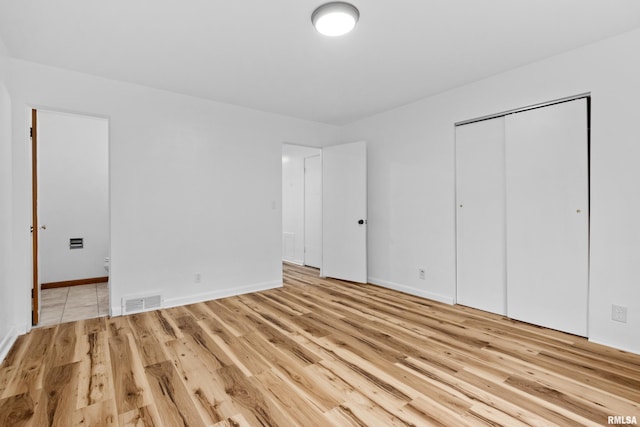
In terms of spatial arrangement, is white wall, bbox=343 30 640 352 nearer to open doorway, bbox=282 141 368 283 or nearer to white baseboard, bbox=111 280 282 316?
open doorway, bbox=282 141 368 283

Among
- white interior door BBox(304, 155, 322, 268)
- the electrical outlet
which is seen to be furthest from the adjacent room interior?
white interior door BBox(304, 155, 322, 268)

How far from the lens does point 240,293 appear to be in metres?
4.17

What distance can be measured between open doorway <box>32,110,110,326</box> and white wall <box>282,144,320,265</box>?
3.25 metres

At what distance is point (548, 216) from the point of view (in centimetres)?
294

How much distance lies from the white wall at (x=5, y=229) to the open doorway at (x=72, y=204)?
5.29 ft

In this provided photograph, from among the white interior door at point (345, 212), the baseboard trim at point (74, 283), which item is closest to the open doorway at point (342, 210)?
the white interior door at point (345, 212)

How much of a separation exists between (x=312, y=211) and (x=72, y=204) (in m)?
3.92

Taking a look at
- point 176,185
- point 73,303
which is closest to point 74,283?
point 73,303

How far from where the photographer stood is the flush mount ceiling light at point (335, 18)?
210 cm

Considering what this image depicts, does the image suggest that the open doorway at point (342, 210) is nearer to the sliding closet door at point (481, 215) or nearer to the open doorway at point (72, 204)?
the sliding closet door at point (481, 215)

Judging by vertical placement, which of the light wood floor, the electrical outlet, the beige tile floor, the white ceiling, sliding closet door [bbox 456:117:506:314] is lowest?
the beige tile floor

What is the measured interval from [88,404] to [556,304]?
371 cm

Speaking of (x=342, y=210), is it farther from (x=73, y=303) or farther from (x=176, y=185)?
(x=73, y=303)

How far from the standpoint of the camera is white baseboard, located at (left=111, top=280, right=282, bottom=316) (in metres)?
3.63
